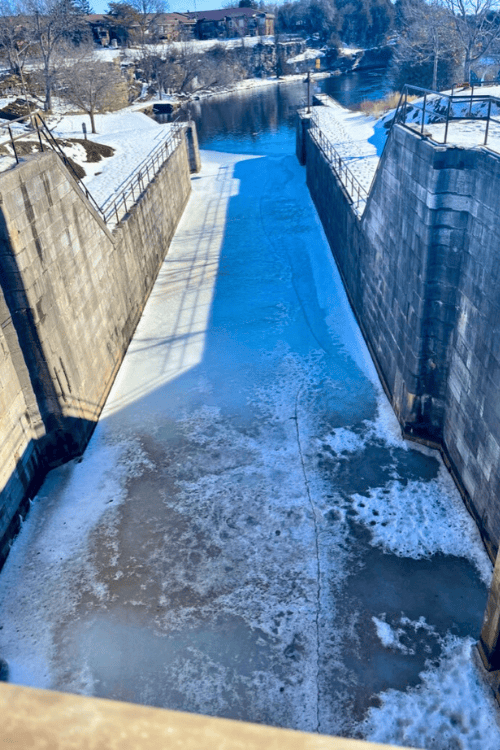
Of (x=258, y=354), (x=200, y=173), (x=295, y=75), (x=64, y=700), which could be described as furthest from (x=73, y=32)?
(x=64, y=700)

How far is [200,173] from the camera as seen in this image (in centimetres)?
3269

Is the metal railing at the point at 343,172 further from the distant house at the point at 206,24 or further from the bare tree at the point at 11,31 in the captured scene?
the distant house at the point at 206,24

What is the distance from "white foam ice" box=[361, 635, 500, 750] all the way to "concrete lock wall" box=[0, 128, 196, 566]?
590 cm

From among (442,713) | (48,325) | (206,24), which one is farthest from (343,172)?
(206,24)

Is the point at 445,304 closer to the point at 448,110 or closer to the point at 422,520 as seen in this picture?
the point at 448,110

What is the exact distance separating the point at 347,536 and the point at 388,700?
8.27 feet

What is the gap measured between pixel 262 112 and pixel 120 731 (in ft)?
191

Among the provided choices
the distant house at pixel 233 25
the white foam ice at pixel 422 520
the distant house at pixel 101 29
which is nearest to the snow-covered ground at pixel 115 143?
the white foam ice at pixel 422 520

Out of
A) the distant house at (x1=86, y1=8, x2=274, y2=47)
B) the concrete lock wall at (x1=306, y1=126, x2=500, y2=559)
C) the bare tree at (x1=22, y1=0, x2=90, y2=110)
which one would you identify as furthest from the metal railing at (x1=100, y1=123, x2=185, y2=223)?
the distant house at (x1=86, y1=8, x2=274, y2=47)

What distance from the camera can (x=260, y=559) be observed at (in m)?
8.45

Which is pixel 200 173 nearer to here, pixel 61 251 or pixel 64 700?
pixel 61 251

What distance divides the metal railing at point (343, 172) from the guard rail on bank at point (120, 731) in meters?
16.9

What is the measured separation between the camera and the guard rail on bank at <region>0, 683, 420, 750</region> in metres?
0.90

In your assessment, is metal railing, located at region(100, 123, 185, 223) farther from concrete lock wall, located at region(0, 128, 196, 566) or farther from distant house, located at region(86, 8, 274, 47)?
distant house, located at region(86, 8, 274, 47)
